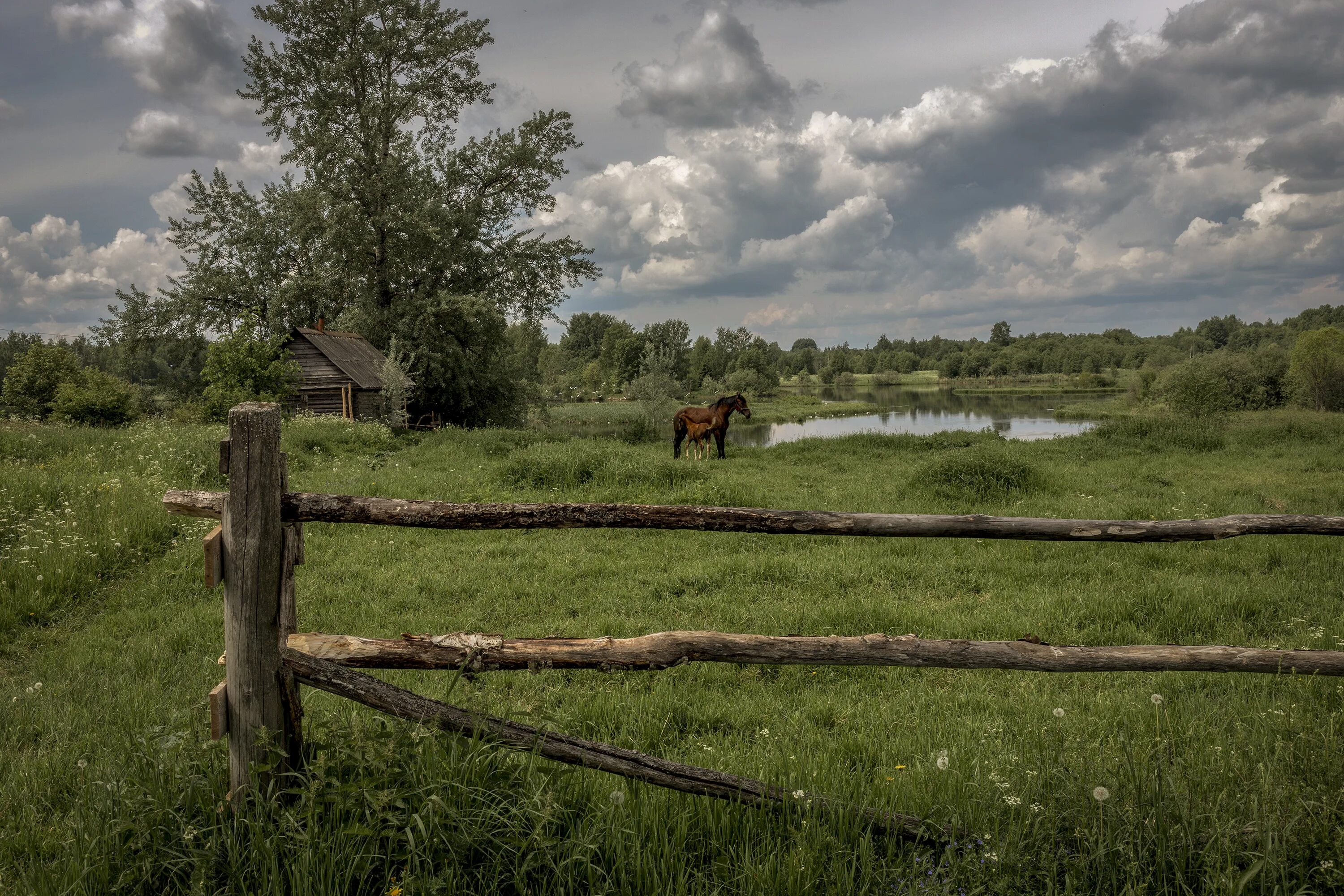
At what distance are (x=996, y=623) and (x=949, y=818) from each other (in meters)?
3.67

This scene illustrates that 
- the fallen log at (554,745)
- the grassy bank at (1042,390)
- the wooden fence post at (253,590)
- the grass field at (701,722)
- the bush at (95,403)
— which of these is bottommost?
the grass field at (701,722)

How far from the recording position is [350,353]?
2808 cm

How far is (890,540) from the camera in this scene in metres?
9.27

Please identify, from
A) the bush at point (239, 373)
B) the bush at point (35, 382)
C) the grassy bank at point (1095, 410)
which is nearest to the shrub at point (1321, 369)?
the grassy bank at point (1095, 410)

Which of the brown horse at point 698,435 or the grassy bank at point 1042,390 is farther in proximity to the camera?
the grassy bank at point 1042,390

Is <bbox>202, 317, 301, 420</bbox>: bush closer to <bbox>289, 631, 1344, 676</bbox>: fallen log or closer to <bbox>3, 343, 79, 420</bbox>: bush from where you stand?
<bbox>3, 343, 79, 420</bbox>: bush

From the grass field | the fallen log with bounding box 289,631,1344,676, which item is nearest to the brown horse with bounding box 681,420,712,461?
the grass field

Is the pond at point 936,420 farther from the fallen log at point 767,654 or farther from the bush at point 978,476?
the fallen log at point 767,654

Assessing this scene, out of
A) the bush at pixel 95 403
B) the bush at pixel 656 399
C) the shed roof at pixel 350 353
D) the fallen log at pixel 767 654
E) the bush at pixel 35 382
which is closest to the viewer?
the fallen log at pixel 767 654

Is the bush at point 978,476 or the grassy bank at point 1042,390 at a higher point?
the grassy bank at point 1042,390

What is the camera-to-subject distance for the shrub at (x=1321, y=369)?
33938mm

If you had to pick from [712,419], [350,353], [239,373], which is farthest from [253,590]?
[350,353]

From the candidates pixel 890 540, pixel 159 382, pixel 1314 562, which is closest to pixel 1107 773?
pixel 890 540

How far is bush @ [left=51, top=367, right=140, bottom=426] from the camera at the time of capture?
95.9 feet
